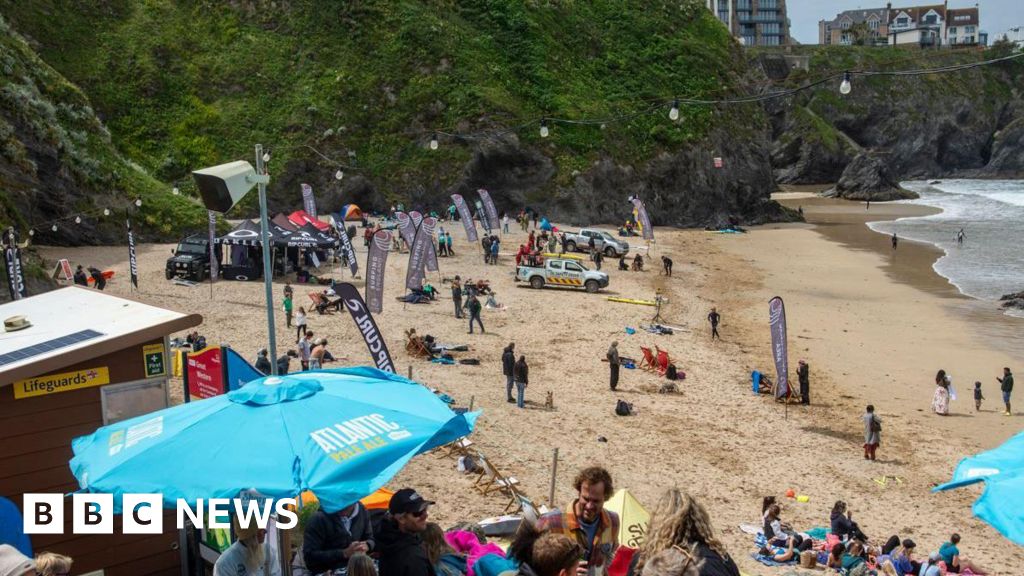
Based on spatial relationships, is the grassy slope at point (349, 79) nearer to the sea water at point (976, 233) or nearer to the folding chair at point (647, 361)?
the sea water at point (976, 233)

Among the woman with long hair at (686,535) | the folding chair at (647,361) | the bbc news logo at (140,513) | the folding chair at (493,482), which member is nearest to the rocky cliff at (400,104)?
the folding chair at (647,361)

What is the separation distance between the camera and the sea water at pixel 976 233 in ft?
141

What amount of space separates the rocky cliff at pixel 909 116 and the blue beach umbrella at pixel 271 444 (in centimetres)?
11559

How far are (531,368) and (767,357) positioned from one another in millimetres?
8175

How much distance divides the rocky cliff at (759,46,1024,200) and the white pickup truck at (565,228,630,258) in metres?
76.6

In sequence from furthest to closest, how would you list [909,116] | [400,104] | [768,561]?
[909,116], [400,104], [768,561]

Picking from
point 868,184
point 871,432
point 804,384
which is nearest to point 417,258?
point 804,384

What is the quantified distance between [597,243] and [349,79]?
25643mm

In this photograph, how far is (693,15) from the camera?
78375 mm

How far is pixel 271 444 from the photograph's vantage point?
6.95 meters

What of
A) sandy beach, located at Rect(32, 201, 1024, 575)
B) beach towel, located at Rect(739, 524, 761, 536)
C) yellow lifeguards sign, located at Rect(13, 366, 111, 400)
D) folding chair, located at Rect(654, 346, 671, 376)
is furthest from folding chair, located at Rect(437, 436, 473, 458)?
folding chair, located at Rect(654, 346, 671, 376)

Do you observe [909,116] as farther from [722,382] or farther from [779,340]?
[779,340]

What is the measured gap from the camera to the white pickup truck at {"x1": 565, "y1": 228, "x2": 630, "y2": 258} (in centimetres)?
4662

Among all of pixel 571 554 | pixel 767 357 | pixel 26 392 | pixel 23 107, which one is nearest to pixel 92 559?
pixel 26 392
